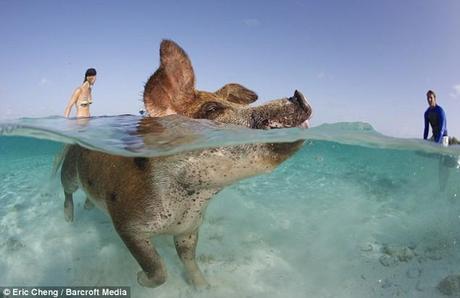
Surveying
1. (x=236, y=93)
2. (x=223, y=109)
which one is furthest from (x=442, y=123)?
(x=223, y=109)

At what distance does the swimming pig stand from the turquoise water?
156mm

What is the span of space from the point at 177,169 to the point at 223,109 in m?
0.86

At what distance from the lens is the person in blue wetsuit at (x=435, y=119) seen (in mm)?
10070

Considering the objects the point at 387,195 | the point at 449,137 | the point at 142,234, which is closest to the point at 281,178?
the point at 387,195

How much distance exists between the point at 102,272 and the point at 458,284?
6069 mm

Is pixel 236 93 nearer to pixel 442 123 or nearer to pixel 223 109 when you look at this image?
pixel 223 109

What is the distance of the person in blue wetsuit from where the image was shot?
10070 millimetres

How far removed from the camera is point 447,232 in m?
10.4

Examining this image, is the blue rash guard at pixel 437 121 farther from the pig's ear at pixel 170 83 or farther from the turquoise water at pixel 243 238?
the pig's ear at pixel 170 83

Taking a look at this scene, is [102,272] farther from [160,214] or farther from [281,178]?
[281,178]

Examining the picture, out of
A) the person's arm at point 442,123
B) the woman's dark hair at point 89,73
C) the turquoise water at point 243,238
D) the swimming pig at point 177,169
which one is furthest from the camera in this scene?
the person's arm at point 442,123

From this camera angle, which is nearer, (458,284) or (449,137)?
(458,284)

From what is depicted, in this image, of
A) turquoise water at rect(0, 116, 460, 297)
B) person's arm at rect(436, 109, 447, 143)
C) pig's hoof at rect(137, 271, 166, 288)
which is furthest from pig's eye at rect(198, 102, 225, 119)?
person's arm at rect(436, 109, 447, 143)

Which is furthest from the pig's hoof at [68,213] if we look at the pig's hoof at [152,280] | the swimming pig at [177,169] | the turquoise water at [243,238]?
the pig's hoof at [152,280]
